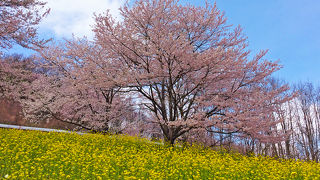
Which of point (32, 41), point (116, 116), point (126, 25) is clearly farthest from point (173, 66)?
point (32, 41)

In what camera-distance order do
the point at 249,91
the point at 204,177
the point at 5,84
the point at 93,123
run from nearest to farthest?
the point at 204,177, the point at 249,91, the point at 93,123, the point at 5,84

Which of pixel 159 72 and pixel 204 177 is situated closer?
pixel 204 177

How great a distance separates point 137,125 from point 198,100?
17.4 feet

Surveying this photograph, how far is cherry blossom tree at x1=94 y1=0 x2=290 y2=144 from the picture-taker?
11258 millimetres

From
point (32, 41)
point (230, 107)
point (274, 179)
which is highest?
point (32, 41)

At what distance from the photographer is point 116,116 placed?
1609cm

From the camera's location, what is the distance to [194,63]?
11.4 meters

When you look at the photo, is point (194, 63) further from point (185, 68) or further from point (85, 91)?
point (85, 91)

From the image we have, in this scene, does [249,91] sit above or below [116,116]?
above

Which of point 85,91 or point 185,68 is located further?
point 85,91

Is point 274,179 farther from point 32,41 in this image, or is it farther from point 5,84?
point 5,84

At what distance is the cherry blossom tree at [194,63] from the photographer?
36.9 ft

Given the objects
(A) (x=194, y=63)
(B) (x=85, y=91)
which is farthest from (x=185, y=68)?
(B) (x=85, y=91)

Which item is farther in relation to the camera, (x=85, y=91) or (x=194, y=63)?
(x=85, y=91)
